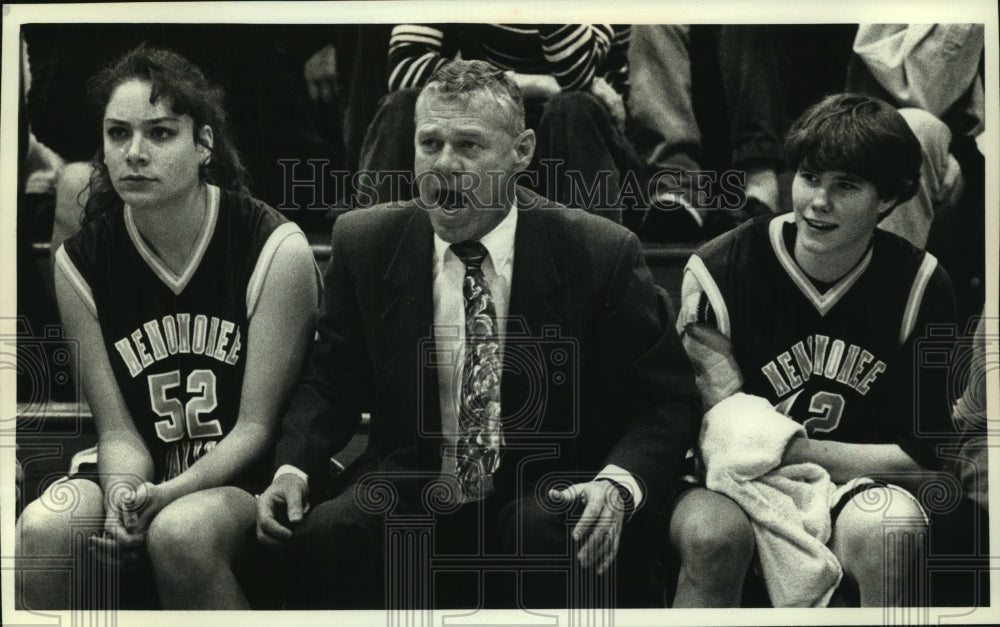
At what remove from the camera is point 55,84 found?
187 inches

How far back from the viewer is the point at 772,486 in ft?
15.6

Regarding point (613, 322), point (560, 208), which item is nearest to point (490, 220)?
point (560, 208)

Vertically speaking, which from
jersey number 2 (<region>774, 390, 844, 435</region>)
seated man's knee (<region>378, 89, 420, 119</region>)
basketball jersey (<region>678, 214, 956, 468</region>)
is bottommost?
jersey number 2 (<region>774, 390, 844, 435</region>)

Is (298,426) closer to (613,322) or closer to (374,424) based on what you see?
(374,424)

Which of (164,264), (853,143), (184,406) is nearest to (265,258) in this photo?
(164,264)

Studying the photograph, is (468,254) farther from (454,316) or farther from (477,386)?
(477,386)

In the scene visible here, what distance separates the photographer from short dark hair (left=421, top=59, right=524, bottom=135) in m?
Result: 4.70

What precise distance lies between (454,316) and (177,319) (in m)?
0.97

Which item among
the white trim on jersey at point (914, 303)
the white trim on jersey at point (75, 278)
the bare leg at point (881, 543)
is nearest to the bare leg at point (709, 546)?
the bare leg at point (881, 543)

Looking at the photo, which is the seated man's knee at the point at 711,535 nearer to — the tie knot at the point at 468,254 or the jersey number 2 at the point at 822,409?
the jersey number 2 at the point at 822,409

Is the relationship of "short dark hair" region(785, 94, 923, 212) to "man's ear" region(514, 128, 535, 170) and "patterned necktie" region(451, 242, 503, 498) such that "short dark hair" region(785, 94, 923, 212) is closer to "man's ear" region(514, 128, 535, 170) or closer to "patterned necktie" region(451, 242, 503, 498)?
"man's ear" region(514, 128, 535, 170)

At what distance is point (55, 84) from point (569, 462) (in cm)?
224

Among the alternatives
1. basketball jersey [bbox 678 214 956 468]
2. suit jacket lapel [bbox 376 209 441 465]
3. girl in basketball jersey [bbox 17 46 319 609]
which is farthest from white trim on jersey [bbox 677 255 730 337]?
girl in basketball jersey [bbox 17 46 319 609]

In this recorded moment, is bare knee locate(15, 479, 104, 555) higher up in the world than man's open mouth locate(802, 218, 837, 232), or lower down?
lower down
